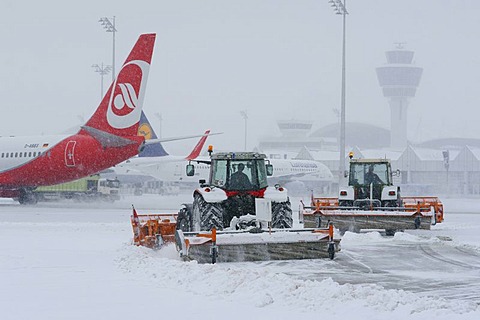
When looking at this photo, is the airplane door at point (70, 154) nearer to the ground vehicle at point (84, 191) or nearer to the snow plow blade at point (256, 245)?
the ground vehicle at point (84, 191)

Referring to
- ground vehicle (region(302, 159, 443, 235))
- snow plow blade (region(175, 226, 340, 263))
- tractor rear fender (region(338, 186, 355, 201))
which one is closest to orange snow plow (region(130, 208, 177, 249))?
snow plow blade (region(175, 226, 340, 263))

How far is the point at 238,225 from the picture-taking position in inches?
657

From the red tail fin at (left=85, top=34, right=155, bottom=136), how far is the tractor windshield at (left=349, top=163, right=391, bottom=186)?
1443 centimetres

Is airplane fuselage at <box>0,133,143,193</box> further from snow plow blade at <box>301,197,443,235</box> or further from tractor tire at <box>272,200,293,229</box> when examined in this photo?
tractor tire at <box>272,200,293,229</box>

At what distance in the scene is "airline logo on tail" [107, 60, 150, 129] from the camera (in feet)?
123

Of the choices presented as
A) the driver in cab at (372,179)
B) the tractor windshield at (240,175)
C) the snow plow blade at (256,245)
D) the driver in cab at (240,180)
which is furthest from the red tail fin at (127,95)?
the snow plow blade at (256,245)

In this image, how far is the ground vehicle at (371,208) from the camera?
75.5 ft

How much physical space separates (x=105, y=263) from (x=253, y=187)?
360 cm

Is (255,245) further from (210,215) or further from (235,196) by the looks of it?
(235,196)

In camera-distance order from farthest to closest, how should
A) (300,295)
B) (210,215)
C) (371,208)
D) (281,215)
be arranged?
(371,208) → (281,215) → (210,215) → (300,295)

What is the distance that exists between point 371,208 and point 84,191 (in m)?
30.7

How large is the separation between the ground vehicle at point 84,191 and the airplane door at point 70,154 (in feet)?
33.2

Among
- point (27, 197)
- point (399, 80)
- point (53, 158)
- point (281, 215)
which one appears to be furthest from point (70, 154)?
point (399, 80)

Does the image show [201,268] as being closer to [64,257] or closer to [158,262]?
[158,262]
